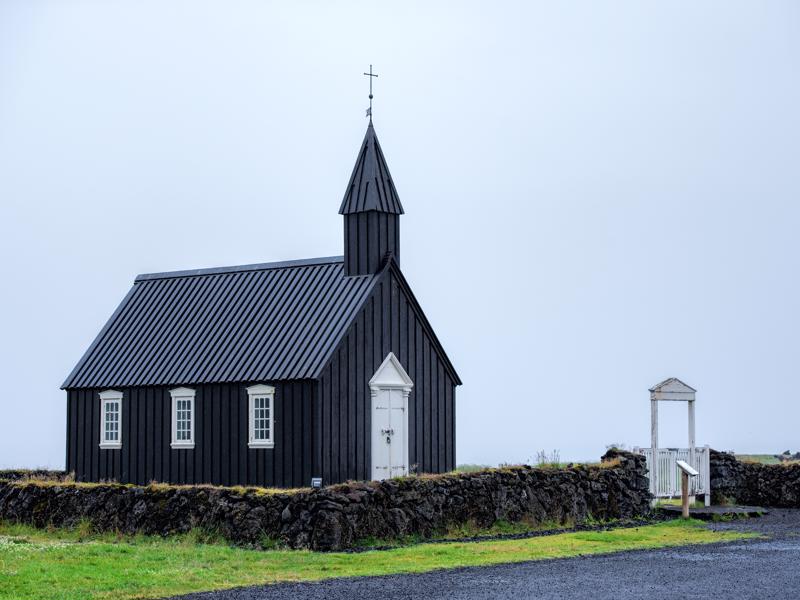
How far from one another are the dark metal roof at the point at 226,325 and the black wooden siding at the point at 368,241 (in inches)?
14.9

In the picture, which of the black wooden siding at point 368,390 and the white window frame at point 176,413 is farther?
the white window frame at point 176,413

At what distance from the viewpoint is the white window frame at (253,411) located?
30.8 meters

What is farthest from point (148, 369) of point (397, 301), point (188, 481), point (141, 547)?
point (141, 547)

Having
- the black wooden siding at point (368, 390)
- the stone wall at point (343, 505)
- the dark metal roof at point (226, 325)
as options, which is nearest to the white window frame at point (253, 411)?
the dark metal roof at point (226, 325)

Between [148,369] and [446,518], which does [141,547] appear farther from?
[148,369]

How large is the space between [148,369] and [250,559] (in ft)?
42.4

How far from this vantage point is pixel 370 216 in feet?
107

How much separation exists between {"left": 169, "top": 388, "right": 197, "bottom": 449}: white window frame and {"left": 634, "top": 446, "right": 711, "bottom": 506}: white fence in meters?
11.2

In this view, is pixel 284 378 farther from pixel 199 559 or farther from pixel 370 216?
pixel 199 559

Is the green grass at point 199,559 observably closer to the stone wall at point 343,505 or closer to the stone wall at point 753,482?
the stone wall at point 343,505

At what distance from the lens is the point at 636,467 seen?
31.1m

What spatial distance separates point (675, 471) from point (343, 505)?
1249 cm

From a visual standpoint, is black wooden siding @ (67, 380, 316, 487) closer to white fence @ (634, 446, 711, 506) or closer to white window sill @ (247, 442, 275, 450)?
white window sill @ (247, 442, 275, 450)

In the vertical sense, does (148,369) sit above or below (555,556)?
above
